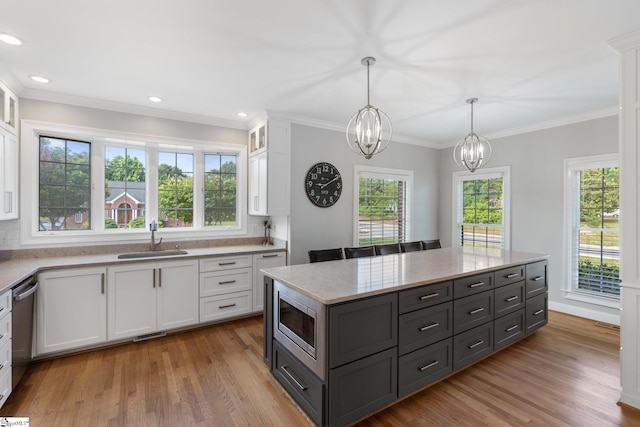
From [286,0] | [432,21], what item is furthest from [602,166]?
[286,0]

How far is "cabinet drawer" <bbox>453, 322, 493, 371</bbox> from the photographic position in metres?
2.52

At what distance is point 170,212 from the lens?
4074 millimetres

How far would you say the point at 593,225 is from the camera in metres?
3.97

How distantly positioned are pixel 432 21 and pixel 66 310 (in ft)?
12.9

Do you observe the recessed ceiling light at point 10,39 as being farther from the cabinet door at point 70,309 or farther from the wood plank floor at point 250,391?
the wood plank floor at point 250,391

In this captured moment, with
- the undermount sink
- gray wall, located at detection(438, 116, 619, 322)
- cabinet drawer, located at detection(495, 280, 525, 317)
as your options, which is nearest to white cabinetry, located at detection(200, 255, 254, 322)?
the undermount sink

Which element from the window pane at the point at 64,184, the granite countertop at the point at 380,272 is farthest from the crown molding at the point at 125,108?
the granite countertop at the point at 380,272

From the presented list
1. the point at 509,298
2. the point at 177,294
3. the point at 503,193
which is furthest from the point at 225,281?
the point at 503,193

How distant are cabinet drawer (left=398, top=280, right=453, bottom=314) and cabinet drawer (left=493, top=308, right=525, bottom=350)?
2.86ft

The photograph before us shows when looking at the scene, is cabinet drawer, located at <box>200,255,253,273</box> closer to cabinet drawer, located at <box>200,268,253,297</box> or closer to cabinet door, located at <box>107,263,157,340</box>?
cabinet drawer, located at <box>200,268,253,297</box>

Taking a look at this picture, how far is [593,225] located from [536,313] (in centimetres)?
165

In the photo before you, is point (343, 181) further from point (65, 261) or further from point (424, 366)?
point (65, 261)

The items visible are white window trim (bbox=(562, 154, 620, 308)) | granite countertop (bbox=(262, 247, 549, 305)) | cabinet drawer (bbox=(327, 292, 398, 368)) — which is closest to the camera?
cabinet drawer (bbox=(327, 292, 398, 368))

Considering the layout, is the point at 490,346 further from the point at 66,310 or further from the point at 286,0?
the point at 66,310
